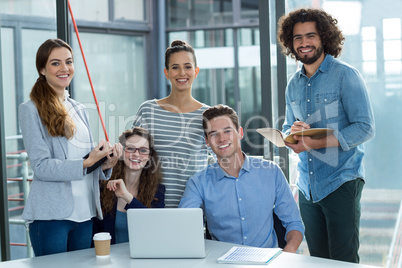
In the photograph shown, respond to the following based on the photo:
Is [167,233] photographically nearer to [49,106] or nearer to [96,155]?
[96,155]

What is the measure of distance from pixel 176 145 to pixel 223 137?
0.32 m

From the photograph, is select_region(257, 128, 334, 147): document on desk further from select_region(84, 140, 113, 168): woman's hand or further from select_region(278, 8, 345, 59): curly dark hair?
select_region(84, 140, 113, 168): woman's hand

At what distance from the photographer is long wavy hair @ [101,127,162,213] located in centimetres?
239

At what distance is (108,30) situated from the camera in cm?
713

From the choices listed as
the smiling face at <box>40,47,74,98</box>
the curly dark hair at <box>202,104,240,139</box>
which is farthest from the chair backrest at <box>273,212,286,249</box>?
the smiling face at <box>40,47,74,98</box>

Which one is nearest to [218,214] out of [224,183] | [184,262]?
[224,183]

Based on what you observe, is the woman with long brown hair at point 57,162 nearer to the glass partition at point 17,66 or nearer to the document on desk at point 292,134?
the document on desk at point 292,134

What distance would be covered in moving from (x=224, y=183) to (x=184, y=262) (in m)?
0.60

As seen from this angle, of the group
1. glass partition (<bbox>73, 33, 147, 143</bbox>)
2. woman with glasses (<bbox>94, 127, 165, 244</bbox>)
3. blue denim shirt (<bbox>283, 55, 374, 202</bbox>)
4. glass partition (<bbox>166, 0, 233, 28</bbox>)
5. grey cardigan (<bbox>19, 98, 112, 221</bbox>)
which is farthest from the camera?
glass partition (<bbox>166, 0, 233, 28</bbox>)

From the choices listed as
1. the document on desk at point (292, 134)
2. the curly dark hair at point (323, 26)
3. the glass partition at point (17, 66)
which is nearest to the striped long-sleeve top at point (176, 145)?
the document on desk at point (292, 134)

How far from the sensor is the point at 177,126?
2537 millimetres

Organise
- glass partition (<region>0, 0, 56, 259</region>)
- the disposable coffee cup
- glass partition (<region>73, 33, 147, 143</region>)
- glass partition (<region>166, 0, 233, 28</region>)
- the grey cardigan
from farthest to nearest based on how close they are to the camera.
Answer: glass partition (<region>166, 0, 233, 28</region>)
glass partition (<region>73, 33, 147, 143</region>)
glass partition (<region>0, 0, 56, 259</region>)
the grey cardigan
the disposable coffee cup

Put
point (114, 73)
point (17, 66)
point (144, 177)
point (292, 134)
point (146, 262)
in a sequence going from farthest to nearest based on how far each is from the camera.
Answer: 1. point (114, 73)
2. point (17, 66)
3. point (144, 177)
4. point (292, 134)
5. point (146, 262)

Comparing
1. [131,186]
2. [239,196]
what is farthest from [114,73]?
[239,196]
